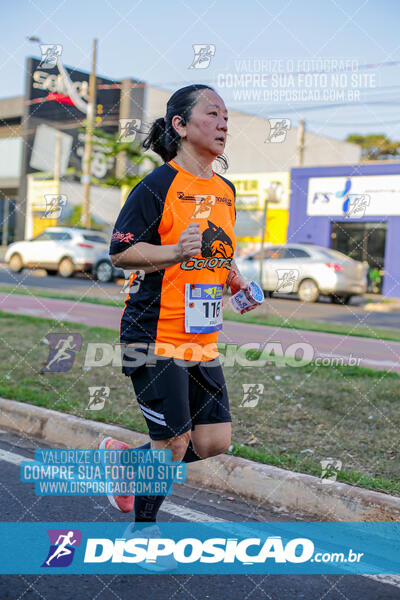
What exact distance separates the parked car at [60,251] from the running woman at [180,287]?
Result: 1870 cm

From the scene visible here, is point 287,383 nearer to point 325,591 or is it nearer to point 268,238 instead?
point 325,591

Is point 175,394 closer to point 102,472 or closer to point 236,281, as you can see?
point 236,281

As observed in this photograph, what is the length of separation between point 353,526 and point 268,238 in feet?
85.8

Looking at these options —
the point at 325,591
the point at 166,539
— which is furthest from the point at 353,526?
the point at 166,539

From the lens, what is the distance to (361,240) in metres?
26.0

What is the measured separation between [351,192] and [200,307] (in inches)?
893

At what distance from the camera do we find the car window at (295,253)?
19.3 meters

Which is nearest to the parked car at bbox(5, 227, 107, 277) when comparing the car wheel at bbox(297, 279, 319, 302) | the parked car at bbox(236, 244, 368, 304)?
the parked car at bbox(236, 244, 368, 304)

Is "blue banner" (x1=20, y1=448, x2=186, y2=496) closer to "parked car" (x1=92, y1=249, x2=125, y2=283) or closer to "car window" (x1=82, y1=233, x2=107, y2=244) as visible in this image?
"parked car" (x1=92, y1=249, x2=125, y2=283)

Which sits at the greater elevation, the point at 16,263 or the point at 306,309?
the point at 16,263

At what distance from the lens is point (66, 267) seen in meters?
22.4

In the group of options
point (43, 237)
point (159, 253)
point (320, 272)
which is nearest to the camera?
point (159, 253)

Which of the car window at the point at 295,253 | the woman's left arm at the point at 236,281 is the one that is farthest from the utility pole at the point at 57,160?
the woman's left arm at the point at 236,281

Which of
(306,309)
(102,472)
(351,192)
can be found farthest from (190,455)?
(351,192)
